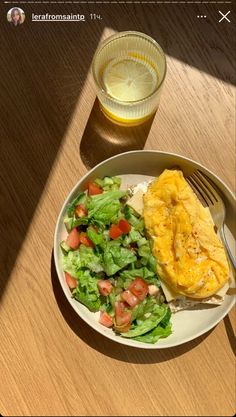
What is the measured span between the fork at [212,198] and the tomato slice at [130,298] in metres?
0.28

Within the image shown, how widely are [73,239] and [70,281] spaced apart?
11 cm

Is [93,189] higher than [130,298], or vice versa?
[93,189]

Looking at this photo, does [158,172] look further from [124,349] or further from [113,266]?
[124,349]

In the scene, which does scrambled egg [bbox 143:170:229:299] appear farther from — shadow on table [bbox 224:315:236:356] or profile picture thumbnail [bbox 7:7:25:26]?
profile picture thumbnail [bbox 7:7:25:26]

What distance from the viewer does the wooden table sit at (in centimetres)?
147

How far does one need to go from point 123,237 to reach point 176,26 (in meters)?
0.63

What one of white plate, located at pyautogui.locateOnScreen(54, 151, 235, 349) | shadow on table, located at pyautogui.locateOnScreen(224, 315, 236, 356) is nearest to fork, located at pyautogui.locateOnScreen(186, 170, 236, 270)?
white plate, located at pyautogui.locateOnScreen(54, 151, 235, 349)

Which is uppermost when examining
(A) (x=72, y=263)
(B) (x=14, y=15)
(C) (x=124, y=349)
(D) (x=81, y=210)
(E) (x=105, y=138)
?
(B) (x=14, y=15)

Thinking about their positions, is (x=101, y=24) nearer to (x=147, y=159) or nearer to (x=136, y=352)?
(x=147, y=159)

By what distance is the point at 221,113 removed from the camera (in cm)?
158

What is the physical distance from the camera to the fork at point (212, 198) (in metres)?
1.49

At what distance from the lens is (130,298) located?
1.46m

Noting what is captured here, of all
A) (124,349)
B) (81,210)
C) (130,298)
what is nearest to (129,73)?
(81,210)

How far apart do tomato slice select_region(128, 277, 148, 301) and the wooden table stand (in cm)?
15
